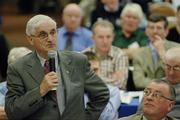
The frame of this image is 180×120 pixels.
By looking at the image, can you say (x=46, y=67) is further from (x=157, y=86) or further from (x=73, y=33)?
(x=73, y=33)

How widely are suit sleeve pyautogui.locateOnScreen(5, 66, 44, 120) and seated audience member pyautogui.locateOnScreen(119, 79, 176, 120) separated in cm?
76

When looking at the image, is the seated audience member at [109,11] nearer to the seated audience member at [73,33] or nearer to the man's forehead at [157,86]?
the seated audience member at [73,33]

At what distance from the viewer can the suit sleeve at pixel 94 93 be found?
4043mm

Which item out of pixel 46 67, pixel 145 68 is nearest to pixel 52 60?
pixel 46 67

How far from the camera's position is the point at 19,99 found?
12.3ft

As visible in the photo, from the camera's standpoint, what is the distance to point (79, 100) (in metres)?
3.94

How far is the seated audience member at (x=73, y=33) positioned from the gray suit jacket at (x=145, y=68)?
1.52 meters

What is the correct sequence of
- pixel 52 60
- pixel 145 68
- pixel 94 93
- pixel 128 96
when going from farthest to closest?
pixel 145 68, pixel 128 96, pixel 94 93, pixel 52 60

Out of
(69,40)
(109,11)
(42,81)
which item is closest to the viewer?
(42,81)

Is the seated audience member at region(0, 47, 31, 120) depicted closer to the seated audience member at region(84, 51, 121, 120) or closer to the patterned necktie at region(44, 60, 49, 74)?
the patterned necktie at region(44, 60, 49, 74)

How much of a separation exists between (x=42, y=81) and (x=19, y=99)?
0.22 meters

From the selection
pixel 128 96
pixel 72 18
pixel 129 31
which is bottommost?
pixel 128 96

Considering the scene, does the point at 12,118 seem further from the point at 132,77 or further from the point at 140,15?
the point at 140,15

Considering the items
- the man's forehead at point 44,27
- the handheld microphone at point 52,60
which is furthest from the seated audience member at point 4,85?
the handheld microphone at point 52,60
